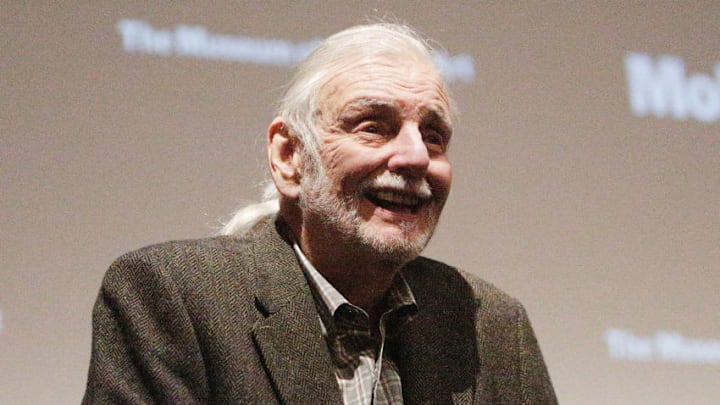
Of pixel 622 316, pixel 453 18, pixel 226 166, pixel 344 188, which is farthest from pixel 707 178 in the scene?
pixel 344 188

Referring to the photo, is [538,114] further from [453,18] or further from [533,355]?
[533,355]

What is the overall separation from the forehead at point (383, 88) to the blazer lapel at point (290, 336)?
34 centimetres

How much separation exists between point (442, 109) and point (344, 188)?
0.27 metres

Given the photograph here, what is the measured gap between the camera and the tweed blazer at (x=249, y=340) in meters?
1.88

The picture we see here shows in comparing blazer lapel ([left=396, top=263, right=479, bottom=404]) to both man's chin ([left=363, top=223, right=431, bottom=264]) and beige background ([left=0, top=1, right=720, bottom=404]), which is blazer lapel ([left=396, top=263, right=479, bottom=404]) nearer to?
man's chin ([left=363, top=223, right=431, bottom=264])

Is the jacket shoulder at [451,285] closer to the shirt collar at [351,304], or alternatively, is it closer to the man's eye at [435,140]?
the shirt collar at [351,304]

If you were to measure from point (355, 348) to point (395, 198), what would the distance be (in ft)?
0.99

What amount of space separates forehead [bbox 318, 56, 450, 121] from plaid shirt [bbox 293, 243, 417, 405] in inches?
12.9

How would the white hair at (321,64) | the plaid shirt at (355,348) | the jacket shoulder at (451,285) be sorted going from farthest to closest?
the jacket shoulder at (451,285) → the white hair at (321,64) → the plaid shirt at (355,348)

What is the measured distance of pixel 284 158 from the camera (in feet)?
7.43

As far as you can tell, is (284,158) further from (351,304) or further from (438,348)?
(438,348)

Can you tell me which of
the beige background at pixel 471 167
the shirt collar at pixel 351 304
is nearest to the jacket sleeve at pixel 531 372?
the shirt collar at pixel 351 304

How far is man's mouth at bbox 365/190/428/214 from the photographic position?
2.09 meters

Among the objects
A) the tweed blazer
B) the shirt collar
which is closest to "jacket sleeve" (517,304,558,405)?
the tweed blazer
